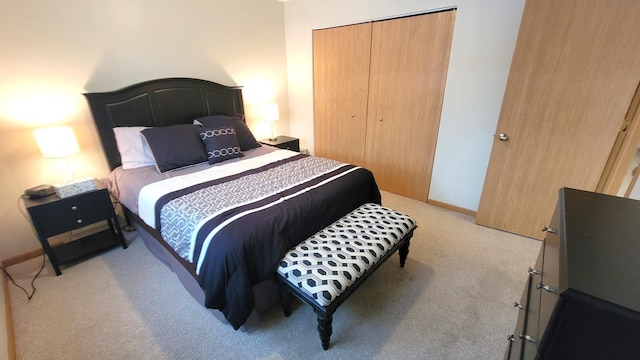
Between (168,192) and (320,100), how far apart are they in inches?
94.6

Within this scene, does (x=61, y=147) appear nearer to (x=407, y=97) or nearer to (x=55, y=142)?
(x=55, y=142)

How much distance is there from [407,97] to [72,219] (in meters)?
3.16

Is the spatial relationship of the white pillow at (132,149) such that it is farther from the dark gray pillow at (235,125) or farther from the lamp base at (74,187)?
the dark gray pillow at (235,125)

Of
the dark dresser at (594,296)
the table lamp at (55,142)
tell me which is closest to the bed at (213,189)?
the table lamp at (55,142)

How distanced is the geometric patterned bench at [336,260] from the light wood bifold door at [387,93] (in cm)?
136

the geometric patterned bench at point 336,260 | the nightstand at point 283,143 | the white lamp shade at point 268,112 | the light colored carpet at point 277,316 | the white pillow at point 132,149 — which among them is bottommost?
the light colored carpet at point 277,316

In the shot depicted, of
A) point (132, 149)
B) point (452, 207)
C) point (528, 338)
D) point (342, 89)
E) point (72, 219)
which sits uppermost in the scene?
point (342, 89)

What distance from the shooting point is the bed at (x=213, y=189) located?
138 centimetres

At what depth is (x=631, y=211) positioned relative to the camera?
0.86 metres

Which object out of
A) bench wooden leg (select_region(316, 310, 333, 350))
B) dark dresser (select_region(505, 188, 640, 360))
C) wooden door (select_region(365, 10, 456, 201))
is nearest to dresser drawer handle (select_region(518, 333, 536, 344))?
dark dresser (select_region(505, 188, 640, 360))

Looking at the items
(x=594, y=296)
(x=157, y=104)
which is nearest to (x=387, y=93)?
(x=157, y=104)

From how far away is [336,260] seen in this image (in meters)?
1.41

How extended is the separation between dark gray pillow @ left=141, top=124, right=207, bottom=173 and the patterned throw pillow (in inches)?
2.4

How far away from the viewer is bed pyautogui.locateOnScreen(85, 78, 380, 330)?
4.54 feet
